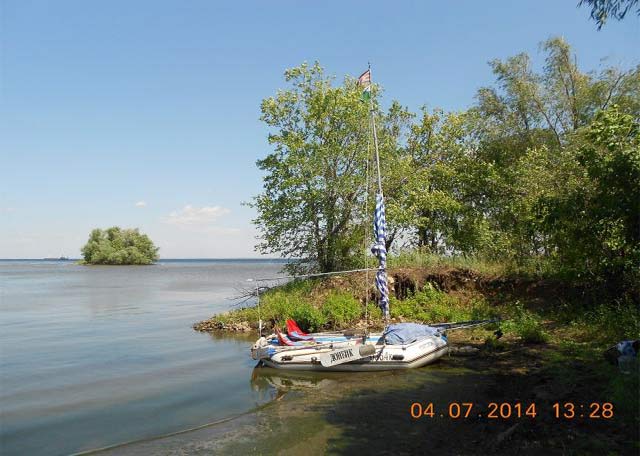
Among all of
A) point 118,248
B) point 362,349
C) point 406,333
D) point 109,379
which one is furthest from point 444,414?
point 118,248

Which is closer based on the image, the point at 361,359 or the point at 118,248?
the point at 361,359

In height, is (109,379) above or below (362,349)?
below

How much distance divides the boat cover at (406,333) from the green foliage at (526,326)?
2.95m

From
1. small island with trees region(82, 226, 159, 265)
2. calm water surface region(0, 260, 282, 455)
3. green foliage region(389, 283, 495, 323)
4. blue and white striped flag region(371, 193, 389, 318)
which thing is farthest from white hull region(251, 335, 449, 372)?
small island with trees region(82, 226, 159, 265)

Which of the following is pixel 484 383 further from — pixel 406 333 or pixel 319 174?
pixel 319 174

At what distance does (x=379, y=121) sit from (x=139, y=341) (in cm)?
1757

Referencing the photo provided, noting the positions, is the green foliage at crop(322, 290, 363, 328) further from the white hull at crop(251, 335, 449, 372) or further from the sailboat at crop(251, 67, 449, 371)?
the white hull at crop(251, 335, 449, 372)

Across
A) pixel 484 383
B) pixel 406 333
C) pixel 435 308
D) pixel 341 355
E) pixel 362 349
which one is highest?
pixel 435 308

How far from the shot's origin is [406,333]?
14906mm

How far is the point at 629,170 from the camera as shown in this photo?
37.6 feet
